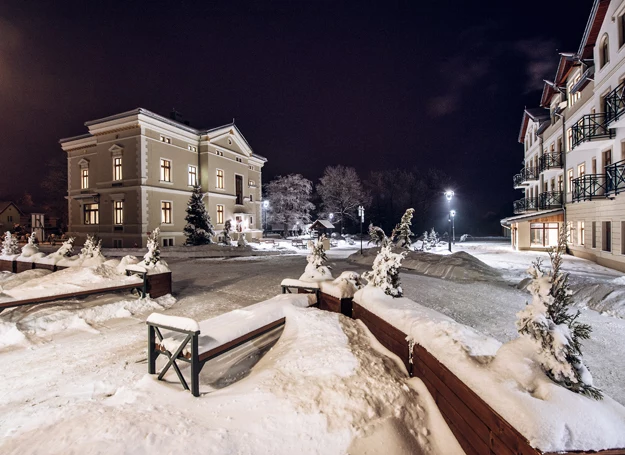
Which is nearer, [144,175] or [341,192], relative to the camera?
[144,175]

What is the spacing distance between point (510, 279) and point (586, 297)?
3.92 metres

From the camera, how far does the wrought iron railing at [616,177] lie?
1334cm

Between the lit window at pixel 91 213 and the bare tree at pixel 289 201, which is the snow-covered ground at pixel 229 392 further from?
the bare tree at pixel 289 201

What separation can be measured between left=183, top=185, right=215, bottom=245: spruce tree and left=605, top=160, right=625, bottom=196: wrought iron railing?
2421cm

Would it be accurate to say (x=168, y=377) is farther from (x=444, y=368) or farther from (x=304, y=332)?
(x=444, y=368)

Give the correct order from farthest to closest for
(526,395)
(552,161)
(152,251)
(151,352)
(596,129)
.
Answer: (552,161) → (596,129) → (152,251) → (151,352) → (526,395)

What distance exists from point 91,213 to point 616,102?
35.2 metres

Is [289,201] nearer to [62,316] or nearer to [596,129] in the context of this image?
[596,129]

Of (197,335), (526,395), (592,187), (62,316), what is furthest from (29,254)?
(592,187)

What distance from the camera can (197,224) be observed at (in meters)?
26.0

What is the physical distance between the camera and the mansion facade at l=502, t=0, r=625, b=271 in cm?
1380

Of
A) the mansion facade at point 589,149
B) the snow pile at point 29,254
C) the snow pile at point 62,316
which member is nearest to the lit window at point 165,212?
the snow pile at point 29,254

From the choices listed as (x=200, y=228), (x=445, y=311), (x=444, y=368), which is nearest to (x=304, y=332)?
(x=444, y=368)

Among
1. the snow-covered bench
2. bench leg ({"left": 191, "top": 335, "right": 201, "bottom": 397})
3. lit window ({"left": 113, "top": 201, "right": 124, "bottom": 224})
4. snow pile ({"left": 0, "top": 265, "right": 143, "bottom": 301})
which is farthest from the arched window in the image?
lit window ({"left": 113, "top": 201, "right": 124, "bottom": 224})
